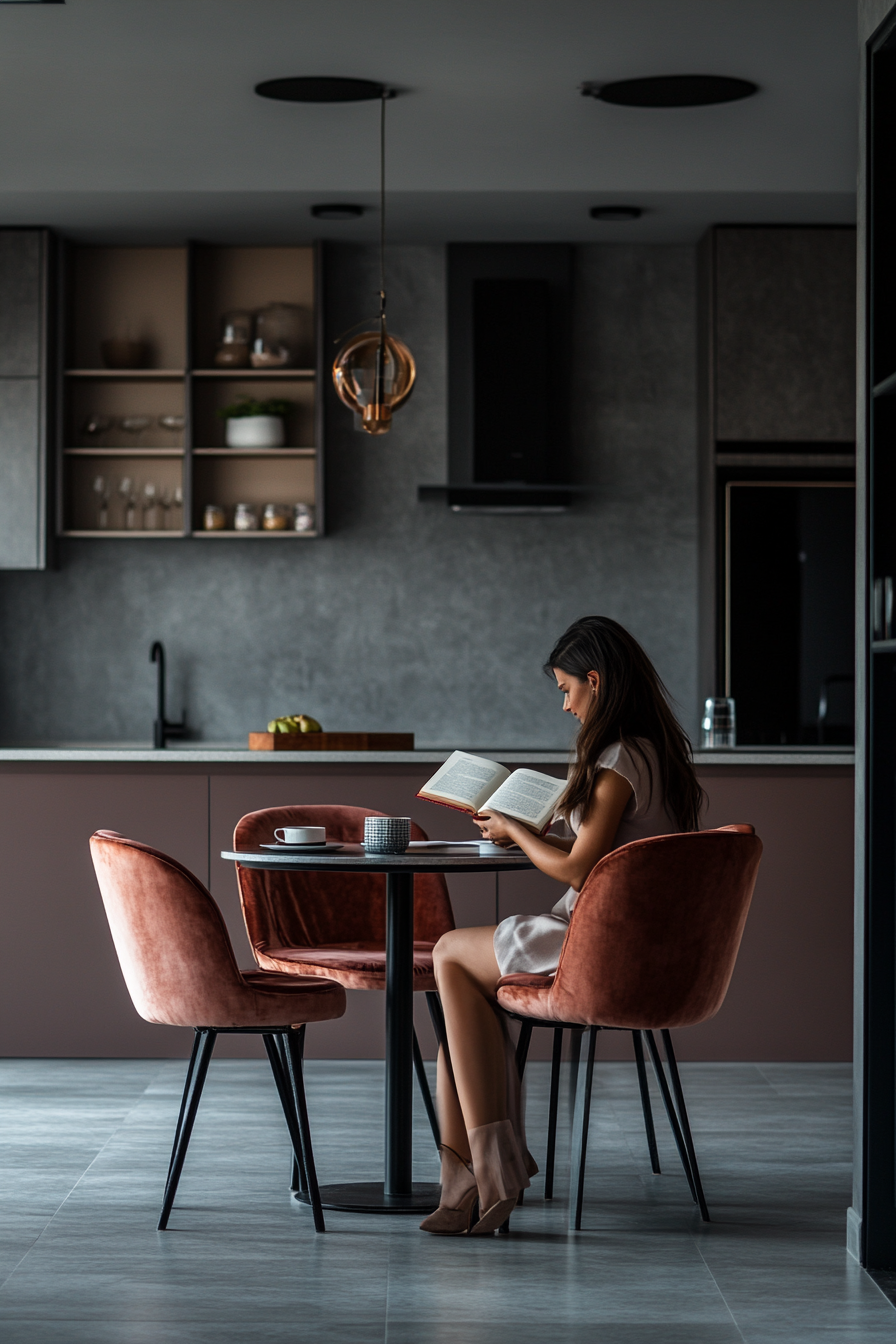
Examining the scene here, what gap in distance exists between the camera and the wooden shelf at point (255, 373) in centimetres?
580

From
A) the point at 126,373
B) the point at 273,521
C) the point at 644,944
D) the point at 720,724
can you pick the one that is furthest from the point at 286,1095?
the point at 126,373

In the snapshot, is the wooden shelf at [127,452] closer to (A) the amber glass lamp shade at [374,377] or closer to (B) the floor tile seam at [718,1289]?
(A) the amber glass lamp shade at [374,377]

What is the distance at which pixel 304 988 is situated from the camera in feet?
9.56

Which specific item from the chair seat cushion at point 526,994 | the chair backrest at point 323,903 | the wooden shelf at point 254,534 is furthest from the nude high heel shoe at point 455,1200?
the wooden shelf at point 254,534

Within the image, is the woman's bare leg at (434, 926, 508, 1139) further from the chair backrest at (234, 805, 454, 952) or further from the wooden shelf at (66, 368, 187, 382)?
the wooden shelf at (66, 368, 187, 382)

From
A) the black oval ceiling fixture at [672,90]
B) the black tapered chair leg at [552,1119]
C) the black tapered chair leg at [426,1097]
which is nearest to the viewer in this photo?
the black tapered chair leg at [552,1119]

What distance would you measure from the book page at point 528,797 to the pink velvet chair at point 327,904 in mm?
705

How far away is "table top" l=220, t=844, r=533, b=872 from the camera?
279 centimetres

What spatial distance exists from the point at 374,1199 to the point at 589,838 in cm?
85

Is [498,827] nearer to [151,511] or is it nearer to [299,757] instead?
[299,757]

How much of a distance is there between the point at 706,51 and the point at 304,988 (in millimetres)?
2923

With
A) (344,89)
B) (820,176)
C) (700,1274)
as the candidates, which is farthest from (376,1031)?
(820,176)

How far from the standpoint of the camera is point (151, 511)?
5.85 meters

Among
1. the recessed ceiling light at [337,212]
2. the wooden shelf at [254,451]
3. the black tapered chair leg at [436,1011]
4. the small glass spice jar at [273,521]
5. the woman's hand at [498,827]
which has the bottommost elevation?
the black tapered chair leg at [436,1011]
